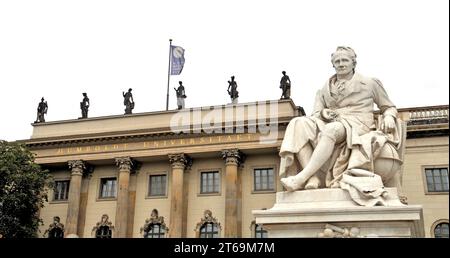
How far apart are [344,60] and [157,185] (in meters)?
34.6

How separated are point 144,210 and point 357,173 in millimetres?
35135

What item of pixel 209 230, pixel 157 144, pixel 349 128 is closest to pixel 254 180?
pixel 209 230

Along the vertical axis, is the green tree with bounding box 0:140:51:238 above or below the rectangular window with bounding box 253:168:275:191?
below

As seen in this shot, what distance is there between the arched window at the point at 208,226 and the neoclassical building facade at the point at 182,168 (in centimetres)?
7

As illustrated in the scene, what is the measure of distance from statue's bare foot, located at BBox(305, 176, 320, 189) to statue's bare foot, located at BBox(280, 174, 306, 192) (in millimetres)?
68

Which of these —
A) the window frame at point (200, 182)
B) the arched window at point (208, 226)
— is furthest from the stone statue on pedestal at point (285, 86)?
the arched window at point (208, 226)

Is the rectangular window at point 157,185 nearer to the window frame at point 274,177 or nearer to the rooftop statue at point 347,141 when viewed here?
the window frame at point 274,177

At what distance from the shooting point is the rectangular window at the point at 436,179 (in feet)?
114

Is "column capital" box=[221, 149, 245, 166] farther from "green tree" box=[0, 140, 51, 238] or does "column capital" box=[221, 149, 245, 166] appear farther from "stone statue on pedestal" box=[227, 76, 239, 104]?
"green tree" box=[0, 140, 51, 238]

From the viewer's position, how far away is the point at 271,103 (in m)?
39.7

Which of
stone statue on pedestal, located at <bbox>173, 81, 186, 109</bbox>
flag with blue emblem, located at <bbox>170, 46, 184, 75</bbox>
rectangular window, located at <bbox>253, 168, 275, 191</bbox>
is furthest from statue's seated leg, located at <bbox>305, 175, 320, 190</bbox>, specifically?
stone statue on pedestal, located at <bbox>173, 81, 186, 109</bbox>

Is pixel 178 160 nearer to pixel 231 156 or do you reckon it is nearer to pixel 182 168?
pixel 182 168

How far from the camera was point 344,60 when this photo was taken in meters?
7.23

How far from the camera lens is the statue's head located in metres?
7.22
